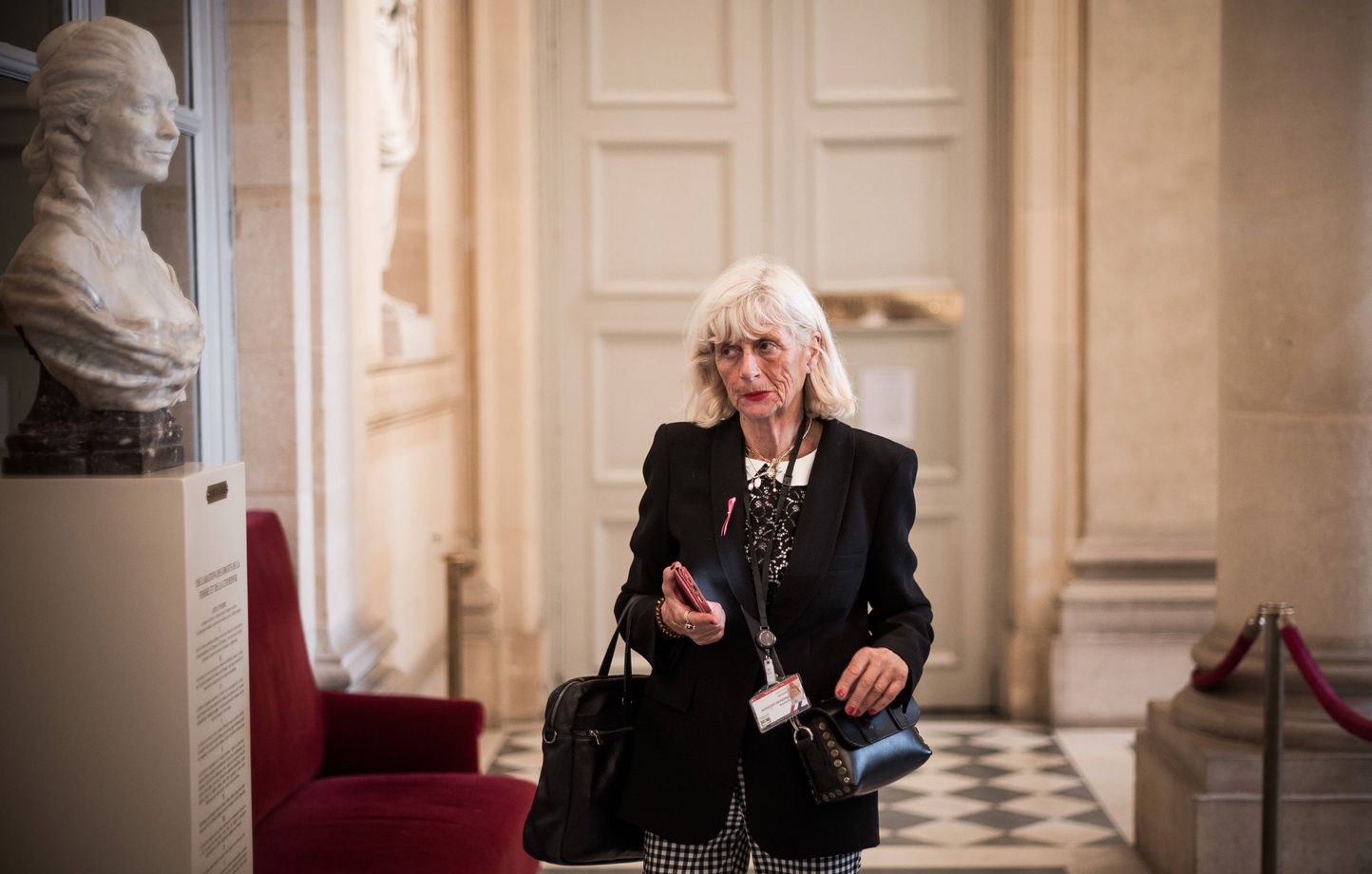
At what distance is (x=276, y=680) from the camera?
3578 mm

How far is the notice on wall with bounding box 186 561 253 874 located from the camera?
2.46 m

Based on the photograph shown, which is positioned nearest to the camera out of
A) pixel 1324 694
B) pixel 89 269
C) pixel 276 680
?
pixel 89 269

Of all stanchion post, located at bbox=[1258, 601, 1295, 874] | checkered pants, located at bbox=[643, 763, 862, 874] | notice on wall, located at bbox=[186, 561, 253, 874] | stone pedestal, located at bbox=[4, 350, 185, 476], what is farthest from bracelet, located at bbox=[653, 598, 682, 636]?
stanchion post, located at bbox=[1258, 601, 1295, 874]

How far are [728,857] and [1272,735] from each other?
207 cm

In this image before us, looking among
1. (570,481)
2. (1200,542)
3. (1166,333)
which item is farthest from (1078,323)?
(570,481)

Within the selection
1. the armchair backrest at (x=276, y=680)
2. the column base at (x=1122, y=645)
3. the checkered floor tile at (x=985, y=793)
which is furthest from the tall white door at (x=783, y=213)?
the armchair backrest at (x=276, y=680)

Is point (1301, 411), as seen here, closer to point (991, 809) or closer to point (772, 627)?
point (991, 809)

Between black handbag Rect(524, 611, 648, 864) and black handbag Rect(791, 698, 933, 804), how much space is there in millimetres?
343

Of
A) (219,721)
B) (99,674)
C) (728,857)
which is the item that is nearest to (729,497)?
(728,857)

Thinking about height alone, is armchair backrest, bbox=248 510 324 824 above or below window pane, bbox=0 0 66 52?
below

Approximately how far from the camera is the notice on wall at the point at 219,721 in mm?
2461

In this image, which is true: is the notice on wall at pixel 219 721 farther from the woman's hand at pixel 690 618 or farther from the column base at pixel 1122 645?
the column base at pixel 1122 645

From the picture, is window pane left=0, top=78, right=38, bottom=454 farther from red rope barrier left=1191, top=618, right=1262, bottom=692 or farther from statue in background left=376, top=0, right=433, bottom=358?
red rope barrier left=1191, top=618, right=1262, bottom=692

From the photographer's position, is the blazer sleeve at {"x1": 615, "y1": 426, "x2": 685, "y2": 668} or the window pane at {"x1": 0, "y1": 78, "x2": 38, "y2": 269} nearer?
the blazer sleeve at {"x1": 615, "y1": 426, "x2": 685, "y2": 668}
